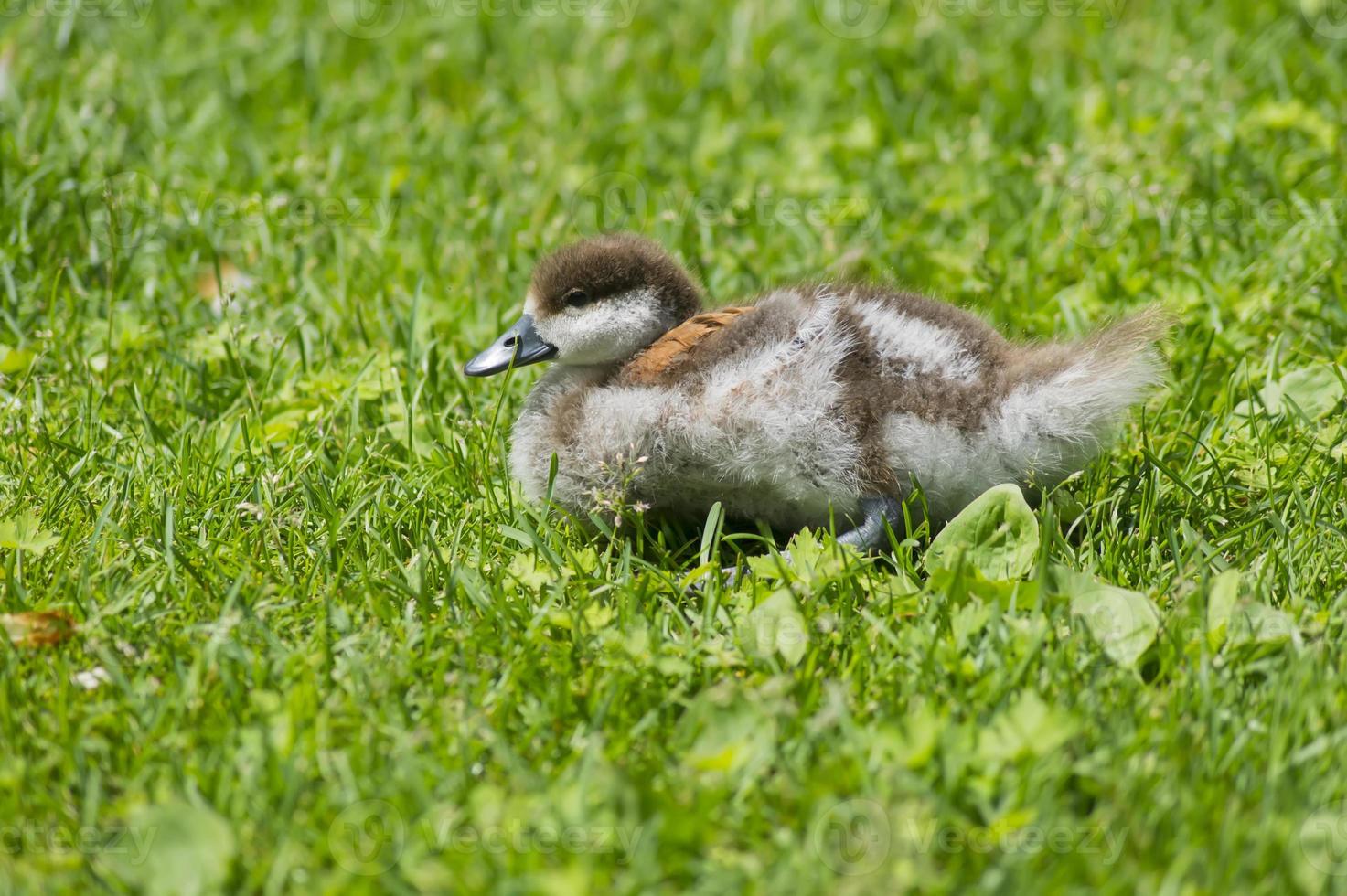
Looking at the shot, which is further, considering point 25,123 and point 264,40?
point 264,40

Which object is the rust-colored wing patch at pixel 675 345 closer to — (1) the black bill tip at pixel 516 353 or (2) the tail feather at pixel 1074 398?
(1) the black bill tip at pixel 516 353

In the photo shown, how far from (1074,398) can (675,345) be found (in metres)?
1.02

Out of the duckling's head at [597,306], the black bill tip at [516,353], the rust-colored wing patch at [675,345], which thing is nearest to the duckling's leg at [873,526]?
the rust-colored wing patch at [675,345]

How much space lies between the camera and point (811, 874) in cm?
229

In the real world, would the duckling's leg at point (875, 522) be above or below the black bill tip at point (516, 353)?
below

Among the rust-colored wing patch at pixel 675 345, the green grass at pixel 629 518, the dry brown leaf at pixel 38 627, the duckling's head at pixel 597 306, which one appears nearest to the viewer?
the green grass at pixel 629 518

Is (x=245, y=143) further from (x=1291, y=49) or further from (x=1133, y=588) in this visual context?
(x=1291, y=49)

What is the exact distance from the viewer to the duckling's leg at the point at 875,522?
339 cm

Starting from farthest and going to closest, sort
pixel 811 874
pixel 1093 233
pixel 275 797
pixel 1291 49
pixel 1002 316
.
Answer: pixel 1291 49
pixel 1093 233
pixel 1002 316
pixel 275 797
pixel 811 874

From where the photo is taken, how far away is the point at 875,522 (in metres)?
3.40

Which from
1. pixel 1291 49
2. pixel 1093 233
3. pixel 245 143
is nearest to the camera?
pixel 1093 233

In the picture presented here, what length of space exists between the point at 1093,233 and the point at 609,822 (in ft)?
11.2

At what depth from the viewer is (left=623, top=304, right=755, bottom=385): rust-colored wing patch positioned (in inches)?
Result: 141

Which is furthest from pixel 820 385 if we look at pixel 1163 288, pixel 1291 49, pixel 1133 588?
pixel 1291 49
